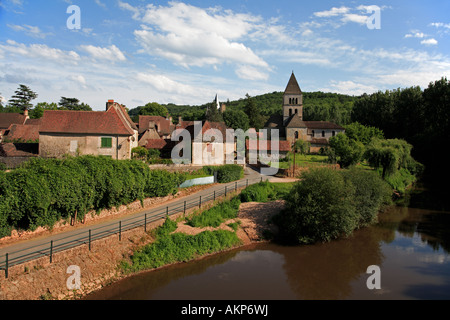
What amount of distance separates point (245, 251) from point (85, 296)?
953 centimetres

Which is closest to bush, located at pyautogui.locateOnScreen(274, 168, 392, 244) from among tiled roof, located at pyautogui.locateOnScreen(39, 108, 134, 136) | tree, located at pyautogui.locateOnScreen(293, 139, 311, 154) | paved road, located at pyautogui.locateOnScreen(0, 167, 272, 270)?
paved road, located at pyautogui.locateOnScreen(0, 167, 272, 270)

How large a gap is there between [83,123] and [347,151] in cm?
3000

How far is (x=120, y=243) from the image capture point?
15.8 m

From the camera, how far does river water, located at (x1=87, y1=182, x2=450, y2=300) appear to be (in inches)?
543

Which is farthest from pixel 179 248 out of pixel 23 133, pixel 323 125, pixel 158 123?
pixel 323 125

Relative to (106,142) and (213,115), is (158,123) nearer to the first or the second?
(213,115)

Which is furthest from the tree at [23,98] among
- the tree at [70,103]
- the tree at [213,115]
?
the tree at [213,115]

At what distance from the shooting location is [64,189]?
15.5 m

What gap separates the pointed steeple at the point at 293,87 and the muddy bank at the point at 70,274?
50478mm

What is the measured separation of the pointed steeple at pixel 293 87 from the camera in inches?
2480

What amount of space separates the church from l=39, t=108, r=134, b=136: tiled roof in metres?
34.0

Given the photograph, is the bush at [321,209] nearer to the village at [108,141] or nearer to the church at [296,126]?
the village at [108,141]
